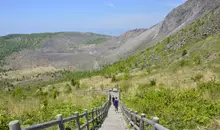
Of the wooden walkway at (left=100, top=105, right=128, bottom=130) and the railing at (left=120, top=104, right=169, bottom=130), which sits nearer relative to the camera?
the railing at (left=120, top=104, right=169, bottom=130)

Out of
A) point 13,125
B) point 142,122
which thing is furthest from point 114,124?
point 13,125

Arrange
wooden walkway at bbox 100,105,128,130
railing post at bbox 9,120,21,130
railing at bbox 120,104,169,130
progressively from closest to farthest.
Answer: railing post at bbox 9,120,21,130
railing at bbox 120,104,169,130
wooden walkway at bbox 100,105,128,130

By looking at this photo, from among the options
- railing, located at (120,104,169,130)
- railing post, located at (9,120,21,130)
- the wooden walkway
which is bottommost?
the wooden walkway

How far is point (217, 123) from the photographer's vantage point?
781cm

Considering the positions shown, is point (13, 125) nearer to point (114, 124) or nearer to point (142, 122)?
point (142, 122)

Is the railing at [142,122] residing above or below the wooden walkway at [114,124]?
above

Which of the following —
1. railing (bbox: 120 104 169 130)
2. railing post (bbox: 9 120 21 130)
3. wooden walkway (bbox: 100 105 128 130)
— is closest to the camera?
railing post (bbox: 9 120 21 130)

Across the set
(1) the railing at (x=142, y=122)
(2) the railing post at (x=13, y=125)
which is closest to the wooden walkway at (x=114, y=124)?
(1) the railing at (x=142, y=122)

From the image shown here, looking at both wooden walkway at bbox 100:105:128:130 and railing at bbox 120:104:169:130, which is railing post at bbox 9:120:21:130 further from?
wooden walkway at bbox 100:105:128:130

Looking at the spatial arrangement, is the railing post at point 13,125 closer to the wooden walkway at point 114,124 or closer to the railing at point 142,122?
the railing at point 142,122

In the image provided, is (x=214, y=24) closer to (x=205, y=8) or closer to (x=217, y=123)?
(x=205, y=8)

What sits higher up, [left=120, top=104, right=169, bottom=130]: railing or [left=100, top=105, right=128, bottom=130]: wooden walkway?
[left=120, top=104, right=169, bottom=130]: railing

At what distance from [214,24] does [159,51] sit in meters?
16.8

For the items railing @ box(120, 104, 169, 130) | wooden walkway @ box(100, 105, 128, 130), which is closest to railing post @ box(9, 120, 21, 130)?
railing @ box(120, 104, 169, 130)
